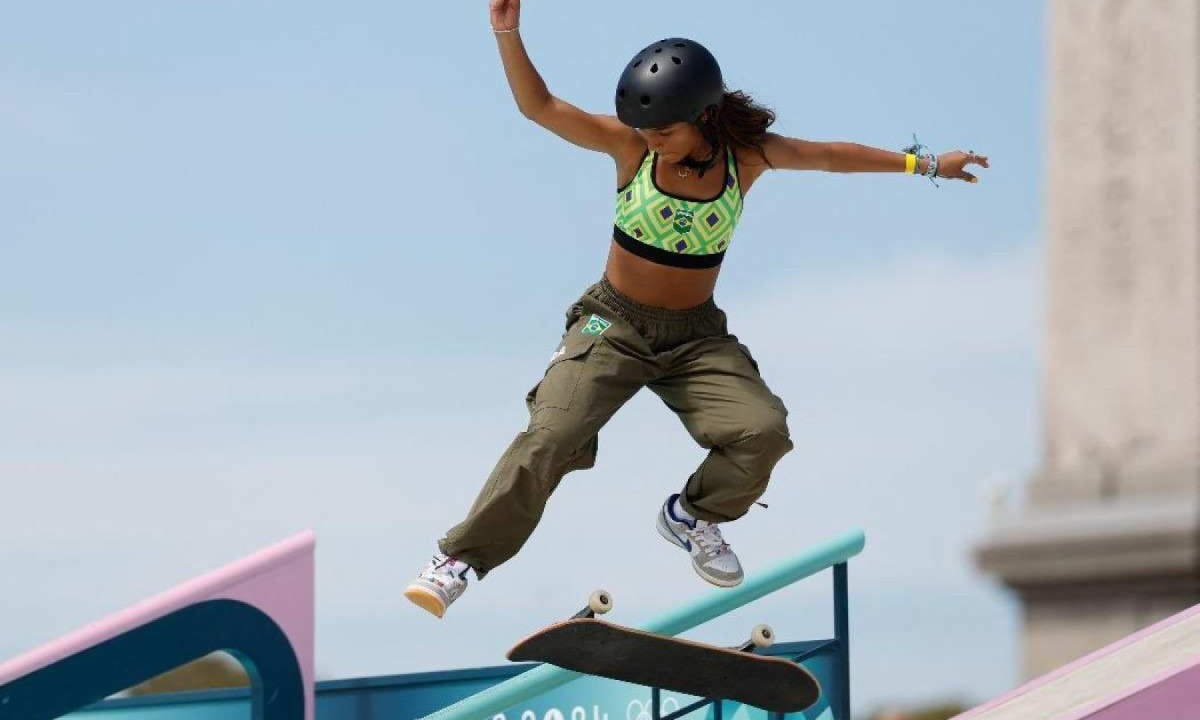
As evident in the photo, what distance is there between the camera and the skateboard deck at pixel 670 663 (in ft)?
18.6

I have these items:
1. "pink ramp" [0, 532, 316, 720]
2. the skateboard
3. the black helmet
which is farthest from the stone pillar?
the black helmet

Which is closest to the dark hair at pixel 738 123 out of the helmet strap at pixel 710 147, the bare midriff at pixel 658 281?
the helmet strap at pixel 710 147

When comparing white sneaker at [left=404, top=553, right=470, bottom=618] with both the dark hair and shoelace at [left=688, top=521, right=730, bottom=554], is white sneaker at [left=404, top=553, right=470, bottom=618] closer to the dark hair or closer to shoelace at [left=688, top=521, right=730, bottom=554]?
shoelace at [left=688, top=521, right=730, bottom=554]

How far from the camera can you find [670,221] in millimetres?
5730

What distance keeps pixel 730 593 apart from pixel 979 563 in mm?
5885

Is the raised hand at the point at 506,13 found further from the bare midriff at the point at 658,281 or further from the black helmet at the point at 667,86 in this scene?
the bare midriff at the point at 658,281

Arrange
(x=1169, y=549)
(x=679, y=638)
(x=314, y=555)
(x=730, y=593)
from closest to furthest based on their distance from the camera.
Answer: (x=679, y=638) → (x=314, y=555) → (x=730, y=593) → (x=1169, y=549)

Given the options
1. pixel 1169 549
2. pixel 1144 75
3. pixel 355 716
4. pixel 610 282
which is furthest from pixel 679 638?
pixel 1144 75

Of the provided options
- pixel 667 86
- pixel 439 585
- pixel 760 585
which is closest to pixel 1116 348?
pixel 760 585

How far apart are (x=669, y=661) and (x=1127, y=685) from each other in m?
1.40

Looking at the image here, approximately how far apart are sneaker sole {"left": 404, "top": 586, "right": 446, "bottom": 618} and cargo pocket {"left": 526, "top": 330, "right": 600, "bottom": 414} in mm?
629

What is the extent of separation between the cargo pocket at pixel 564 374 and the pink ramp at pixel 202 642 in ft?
3.16

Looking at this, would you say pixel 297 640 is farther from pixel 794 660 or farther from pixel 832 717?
pixel 832 717

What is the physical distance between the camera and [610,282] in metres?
5.88
